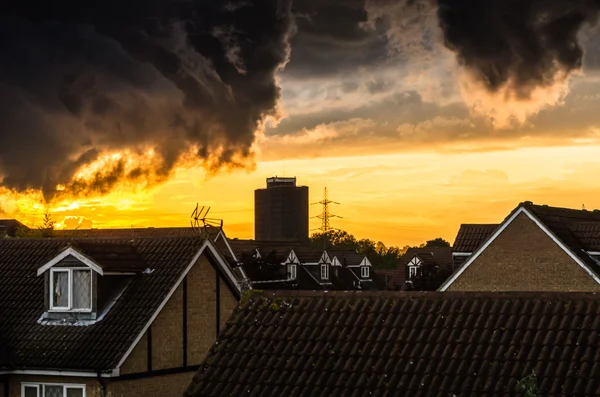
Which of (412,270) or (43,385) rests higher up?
(412,270)

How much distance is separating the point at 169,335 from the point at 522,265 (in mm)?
18624

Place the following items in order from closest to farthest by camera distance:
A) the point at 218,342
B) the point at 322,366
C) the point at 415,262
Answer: the point at 322,366, the point at 218,342, the point at 415,262

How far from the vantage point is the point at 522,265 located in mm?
41875

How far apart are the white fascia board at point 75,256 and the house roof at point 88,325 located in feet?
1.14

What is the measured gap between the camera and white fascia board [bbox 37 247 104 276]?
90.2 ft

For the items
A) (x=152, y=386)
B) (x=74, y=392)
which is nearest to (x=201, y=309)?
(x=152, y=386)

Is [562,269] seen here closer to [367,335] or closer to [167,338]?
[167,338]

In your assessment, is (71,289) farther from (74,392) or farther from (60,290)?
(74,392)

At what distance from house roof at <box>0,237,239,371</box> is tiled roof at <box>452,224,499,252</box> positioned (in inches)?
705

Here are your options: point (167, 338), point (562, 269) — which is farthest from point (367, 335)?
point (562, 269)

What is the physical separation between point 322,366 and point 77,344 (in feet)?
38.8

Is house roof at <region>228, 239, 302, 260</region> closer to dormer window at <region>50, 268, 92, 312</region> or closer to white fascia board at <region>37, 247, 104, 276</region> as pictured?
dormer window at <region>50, 268, 92, 312</region>

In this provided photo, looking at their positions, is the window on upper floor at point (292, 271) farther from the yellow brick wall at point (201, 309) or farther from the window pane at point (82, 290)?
the window pane at point (82, 290)

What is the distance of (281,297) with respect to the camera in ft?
62.7
